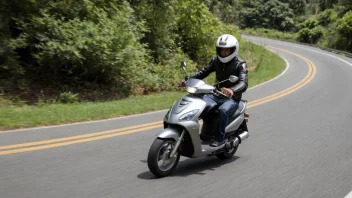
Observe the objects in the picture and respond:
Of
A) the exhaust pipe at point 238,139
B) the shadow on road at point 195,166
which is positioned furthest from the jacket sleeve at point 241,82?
the shadow on road at point 195,166

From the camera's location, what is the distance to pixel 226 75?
6.98 metres

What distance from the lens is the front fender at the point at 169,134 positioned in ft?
18.3

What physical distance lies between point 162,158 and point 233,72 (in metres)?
2.07

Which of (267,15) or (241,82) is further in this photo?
(267,15)

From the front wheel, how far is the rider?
874 mm

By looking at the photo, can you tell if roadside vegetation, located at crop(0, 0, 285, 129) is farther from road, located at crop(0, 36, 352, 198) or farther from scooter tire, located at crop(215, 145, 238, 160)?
scooter tire, located at crop(215, 145, 238, 160)

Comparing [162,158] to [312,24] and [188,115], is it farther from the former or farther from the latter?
[312,24]

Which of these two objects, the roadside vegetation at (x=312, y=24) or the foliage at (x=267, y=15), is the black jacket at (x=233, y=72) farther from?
the foliage at (x=267, y=15)

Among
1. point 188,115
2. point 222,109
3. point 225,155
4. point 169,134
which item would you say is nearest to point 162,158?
point 169,134

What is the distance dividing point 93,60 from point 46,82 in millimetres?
1711

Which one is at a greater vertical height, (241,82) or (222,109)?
(241,82)

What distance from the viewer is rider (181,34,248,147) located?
21.2 feet

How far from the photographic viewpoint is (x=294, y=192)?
558 cm

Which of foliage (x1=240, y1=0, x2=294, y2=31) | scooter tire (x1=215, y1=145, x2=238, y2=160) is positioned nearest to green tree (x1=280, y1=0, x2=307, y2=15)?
foliage (x1=240, y1=0, x2=294, y2=31)
